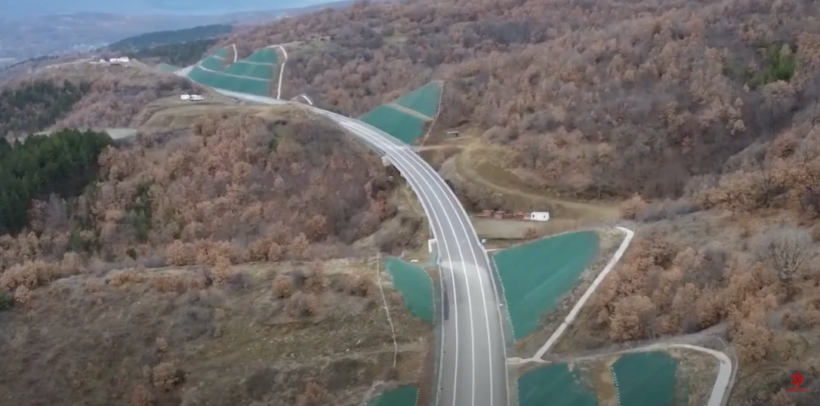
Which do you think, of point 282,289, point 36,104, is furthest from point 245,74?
point 282,289

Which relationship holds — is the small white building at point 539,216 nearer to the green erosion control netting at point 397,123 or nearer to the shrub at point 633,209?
the shrub at point 633,209

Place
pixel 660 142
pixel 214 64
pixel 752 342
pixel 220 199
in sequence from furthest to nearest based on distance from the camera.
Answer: pixel 214 64 < pixel 220 199 < pixel 660 142 < pixel 752 342

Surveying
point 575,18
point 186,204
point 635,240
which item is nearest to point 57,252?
point 186,204

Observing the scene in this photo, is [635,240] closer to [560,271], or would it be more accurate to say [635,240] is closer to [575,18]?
[560,271]

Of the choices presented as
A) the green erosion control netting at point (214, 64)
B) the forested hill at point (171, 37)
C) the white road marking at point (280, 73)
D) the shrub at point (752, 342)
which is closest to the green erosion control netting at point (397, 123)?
the white road marking at point (280, 73)

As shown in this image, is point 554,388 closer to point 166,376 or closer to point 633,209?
point 166,376

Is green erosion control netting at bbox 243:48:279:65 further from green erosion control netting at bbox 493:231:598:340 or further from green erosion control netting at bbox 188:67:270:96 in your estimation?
green erosion control netting at bbox 493:231:598:340

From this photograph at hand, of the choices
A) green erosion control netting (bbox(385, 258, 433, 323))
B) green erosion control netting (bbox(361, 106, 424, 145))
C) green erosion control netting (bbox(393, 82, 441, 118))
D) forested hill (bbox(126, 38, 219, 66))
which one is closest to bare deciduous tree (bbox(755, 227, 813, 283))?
green erosion control netting (bbox(385, 258, 433, 323))
